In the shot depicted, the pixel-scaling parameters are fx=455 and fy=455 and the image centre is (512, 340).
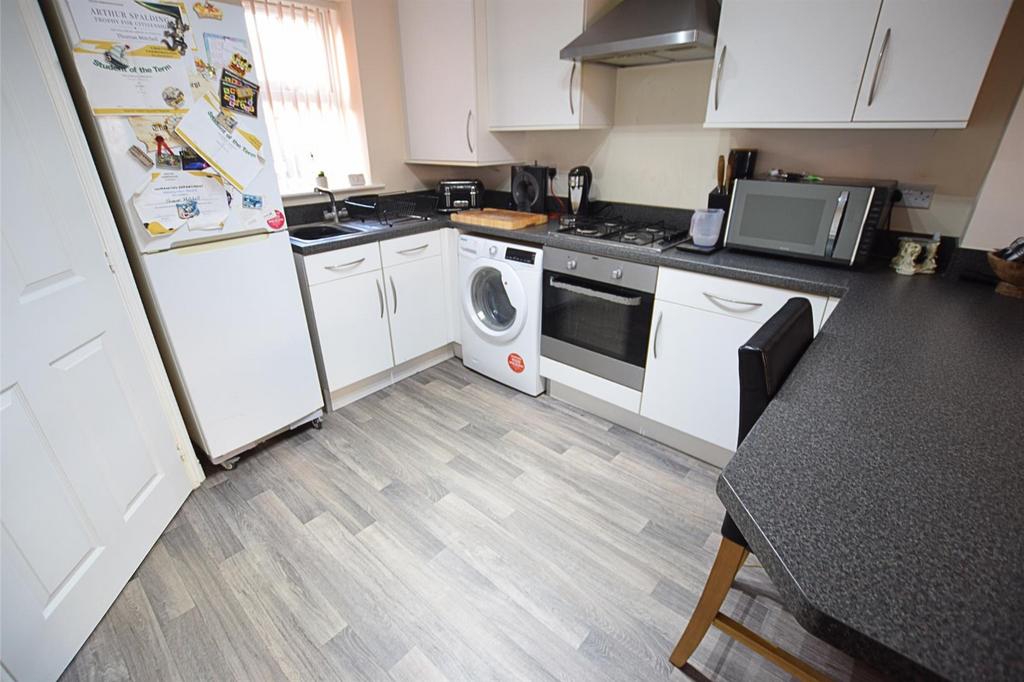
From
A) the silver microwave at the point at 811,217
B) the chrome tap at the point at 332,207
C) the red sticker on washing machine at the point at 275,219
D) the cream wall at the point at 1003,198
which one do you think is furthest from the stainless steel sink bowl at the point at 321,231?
the cream wall at the point at 1003,198

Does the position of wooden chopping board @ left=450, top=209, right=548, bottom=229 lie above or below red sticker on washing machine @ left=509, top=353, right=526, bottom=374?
above

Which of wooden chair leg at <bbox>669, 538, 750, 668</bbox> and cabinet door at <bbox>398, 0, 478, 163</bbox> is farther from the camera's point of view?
cabinet door at <bbox>398, 0, 478, 163</bbox>

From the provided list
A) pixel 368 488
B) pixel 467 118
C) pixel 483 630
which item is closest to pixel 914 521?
pixel 483 630

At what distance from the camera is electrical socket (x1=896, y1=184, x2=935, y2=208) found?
1.75 m

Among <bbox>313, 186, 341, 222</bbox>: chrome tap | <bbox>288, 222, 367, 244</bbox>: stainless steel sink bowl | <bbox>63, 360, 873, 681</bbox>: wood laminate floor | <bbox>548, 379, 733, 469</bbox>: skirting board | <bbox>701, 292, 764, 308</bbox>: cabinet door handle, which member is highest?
<bbox>313, 186, 341, 222</bbox>: chrome tap

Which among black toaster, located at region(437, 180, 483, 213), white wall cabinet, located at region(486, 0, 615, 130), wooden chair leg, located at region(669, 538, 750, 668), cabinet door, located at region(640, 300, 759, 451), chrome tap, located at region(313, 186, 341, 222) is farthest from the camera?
black toaster, located at region(437, 180, 483, 213)

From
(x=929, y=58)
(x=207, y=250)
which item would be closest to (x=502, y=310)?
(x=207, y=250)

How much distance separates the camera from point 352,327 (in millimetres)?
2416

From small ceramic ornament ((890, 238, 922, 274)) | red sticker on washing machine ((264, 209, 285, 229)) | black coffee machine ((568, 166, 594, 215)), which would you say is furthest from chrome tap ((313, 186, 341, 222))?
small ceramic ornament ((890, 238, 922, 274))

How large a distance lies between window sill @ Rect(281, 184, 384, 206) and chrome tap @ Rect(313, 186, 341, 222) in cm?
4

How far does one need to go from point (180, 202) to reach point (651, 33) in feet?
6.20

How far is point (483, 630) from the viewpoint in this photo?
1.40 meters

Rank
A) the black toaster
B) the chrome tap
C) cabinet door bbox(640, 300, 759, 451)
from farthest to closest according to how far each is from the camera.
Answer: the black toaster < the chrome tap < cabinet door bbox(640, 300, 759, 451)

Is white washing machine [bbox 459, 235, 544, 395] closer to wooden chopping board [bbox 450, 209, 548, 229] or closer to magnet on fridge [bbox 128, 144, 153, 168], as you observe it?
wooden chopping board [bbox 450, 209, 548, 229]
